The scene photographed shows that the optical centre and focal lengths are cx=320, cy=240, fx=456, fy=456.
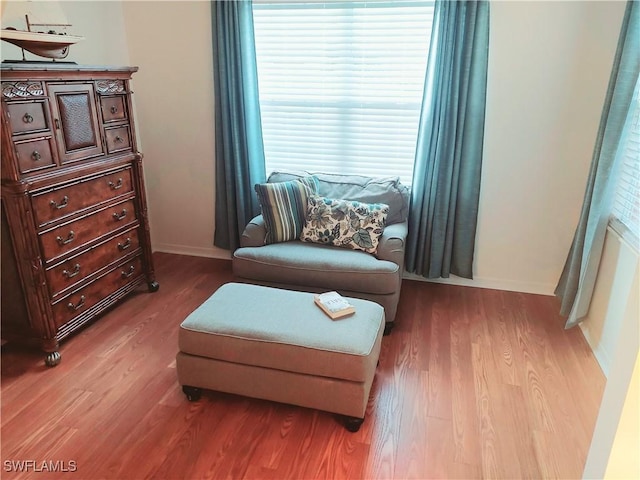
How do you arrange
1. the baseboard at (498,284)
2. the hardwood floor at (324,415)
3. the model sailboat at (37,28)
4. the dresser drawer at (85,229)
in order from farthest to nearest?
the baseboard at (498,284)
the dresser drawer at (85,229)
the model sailboat at (37,28)
the hardwood floor at (324,415)

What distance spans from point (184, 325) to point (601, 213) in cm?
229

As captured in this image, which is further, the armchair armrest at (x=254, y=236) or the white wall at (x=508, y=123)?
the armchair armrest at (x=254, y=236)

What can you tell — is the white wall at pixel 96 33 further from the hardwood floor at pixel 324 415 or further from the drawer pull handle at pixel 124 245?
the hardwood floor at pixel 324 415

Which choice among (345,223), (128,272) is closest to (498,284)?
(345,223)

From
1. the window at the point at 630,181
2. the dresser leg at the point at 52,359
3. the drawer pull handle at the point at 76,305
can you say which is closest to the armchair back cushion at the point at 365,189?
the window at the point at 630,181

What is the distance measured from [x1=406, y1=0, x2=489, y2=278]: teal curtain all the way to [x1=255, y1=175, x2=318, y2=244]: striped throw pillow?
0.84 metres

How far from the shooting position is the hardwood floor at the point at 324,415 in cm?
184

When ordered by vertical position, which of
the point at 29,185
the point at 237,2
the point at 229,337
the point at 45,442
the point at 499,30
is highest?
the point at 237,2

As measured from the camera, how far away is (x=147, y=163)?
380 centimetres

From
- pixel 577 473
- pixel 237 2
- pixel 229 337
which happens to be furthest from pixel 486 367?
pixel 237 2

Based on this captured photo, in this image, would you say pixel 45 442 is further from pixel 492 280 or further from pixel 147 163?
pixel 492 280

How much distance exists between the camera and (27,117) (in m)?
2.18

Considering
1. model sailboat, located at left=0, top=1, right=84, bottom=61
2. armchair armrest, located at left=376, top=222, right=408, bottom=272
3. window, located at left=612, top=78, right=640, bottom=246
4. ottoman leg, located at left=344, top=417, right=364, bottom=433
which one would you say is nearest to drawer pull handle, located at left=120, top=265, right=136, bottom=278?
model sailboat, located at left=0, top=1, right=84, bottom=61

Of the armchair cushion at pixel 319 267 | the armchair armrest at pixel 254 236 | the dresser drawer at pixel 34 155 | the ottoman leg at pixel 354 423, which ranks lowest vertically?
the ottoman leg at pixel 354 423
